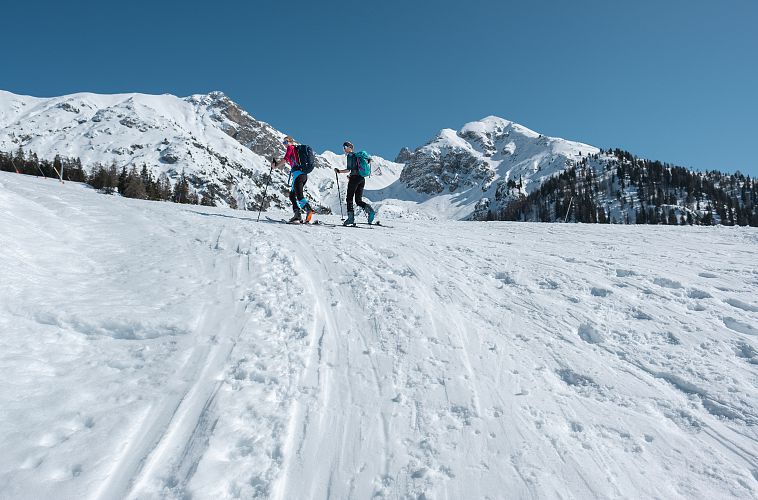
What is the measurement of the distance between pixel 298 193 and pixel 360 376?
10318 mm

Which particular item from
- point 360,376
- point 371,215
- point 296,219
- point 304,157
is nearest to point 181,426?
point 360,376

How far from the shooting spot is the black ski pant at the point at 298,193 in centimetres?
1350

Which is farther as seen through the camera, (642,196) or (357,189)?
(642,196)

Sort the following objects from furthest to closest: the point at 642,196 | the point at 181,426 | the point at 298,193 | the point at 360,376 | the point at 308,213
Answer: the point at 642,196 → the point at 298,193 → the point at 308,213 → the point at 360,376 → the point at 181,426

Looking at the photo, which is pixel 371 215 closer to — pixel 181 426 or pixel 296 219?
pixel 296 219

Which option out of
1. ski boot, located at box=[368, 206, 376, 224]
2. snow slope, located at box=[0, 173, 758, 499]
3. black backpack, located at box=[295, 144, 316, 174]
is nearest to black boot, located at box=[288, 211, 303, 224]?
black backpack, located at box=[295, 144, 316, 174]

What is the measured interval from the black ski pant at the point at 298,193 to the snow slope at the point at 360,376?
5805 mm

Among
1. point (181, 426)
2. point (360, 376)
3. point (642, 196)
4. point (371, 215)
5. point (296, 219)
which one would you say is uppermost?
point (642, 196)

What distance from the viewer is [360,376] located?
14.1ft

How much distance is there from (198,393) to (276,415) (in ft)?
2.75

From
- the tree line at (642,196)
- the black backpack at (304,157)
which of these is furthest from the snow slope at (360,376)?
the tree line at (642,196)

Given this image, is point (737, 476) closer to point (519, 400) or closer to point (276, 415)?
point (519, 400)

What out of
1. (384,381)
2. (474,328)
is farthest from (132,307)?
(474,328)

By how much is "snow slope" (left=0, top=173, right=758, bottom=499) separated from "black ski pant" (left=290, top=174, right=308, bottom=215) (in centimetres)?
580
